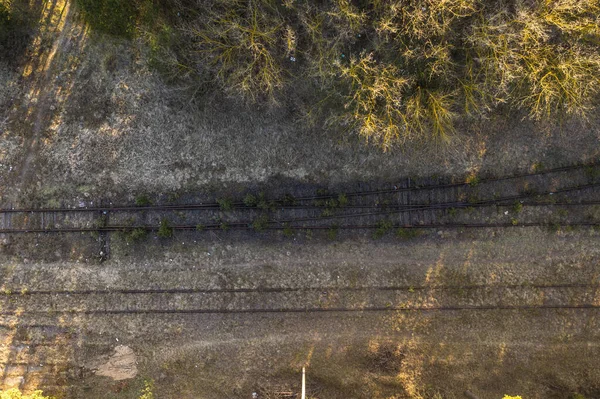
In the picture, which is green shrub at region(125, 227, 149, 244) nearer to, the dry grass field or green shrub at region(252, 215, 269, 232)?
the dry grass field

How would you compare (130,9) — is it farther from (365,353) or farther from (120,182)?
(365,353)

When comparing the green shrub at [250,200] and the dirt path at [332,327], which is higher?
the green shrub at [250,200]

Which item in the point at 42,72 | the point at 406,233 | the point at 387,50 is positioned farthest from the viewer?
the point at 42,72

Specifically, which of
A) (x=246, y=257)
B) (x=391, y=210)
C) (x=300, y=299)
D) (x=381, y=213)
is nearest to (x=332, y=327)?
(x=300, y=299)

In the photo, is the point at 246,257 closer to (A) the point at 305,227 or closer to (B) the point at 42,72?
(A) the point at 305,227

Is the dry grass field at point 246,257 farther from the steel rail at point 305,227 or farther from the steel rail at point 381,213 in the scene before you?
the steel rail at point 381,213

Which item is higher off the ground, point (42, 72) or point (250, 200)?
point (42, 72)

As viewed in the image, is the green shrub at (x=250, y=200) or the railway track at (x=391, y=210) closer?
the green shrub at (x=250, y=200)

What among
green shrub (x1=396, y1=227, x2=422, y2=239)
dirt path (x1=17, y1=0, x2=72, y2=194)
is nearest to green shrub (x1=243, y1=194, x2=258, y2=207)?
green shrub (x1=396, y1=227, x2=422, y2=239)

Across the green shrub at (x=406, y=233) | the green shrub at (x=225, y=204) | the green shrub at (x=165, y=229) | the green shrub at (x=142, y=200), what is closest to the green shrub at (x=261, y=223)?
the green shrub at (x=225, y=204)

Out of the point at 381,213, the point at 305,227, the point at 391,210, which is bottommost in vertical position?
the point at 305,227

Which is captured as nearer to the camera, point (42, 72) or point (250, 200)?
point (250, 200)
